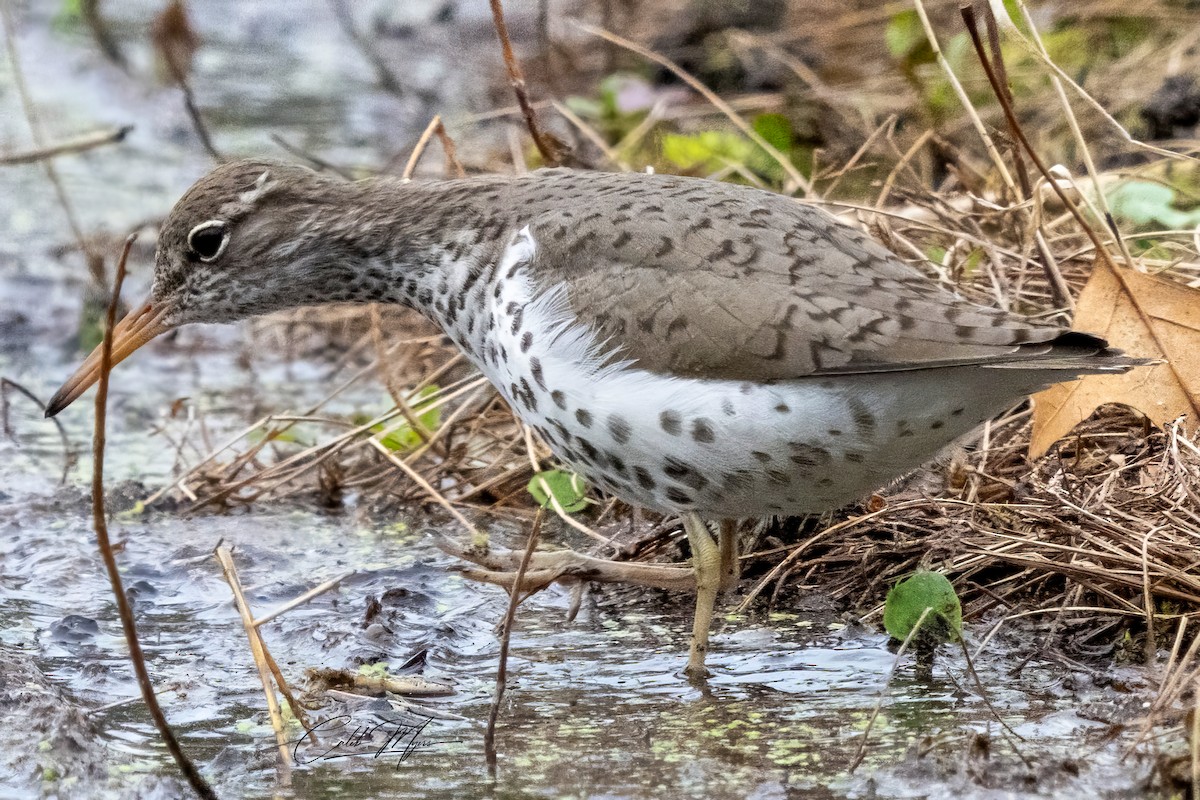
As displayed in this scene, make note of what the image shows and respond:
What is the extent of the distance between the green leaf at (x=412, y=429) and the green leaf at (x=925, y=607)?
245 centimetres

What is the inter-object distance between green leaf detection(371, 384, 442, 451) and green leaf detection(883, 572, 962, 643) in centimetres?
245

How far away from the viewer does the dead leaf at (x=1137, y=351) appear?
4383 millimetres

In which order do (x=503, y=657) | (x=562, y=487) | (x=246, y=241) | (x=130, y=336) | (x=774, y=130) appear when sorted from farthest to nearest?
(x=774, y=130) → (x=562, y=487) → (x=130, y=336) → (x=246, y=241) → (x=503, y=657)

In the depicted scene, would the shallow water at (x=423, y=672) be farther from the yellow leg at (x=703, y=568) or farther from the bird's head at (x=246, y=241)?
the bird's head at (x=246, y=241)

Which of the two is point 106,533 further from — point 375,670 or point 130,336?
point 130,336

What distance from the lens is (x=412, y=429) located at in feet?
19.8

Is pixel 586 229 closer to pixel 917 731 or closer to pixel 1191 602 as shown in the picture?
pixel 917 731

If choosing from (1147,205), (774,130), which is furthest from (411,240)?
(774,130)

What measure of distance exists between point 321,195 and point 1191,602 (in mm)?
2984

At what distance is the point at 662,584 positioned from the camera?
4656mm

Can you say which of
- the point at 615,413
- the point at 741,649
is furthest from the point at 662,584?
the point at 615,413

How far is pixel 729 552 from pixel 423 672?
101 cm

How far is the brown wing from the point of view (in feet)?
12.5

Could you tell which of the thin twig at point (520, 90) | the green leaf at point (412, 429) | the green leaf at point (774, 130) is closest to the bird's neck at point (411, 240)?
the thin twig at point (520, 90)
